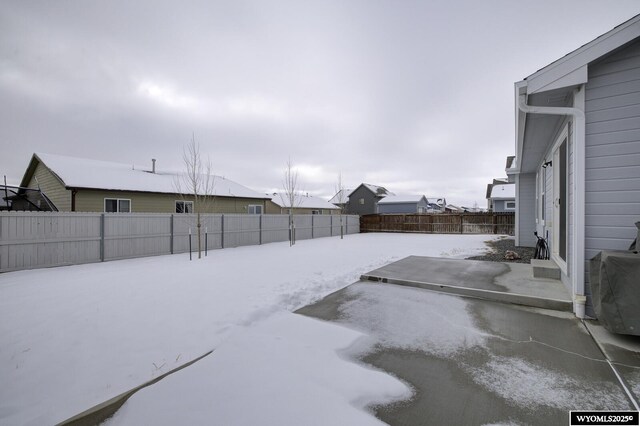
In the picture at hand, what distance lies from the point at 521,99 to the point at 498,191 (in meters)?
30.0

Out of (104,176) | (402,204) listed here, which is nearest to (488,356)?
(104,176)

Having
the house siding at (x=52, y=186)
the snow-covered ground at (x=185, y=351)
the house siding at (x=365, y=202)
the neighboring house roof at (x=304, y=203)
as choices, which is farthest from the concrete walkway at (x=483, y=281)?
the house siding at (x=365, y=202)

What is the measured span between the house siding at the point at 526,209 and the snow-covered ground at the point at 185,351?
9326 mm

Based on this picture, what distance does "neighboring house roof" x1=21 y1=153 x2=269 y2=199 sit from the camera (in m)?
12.7

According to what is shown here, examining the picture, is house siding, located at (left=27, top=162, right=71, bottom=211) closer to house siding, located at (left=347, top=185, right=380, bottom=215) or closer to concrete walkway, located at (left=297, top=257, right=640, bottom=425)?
concrete walkway, located at (left=297, top=257, right=640, bottom=425)

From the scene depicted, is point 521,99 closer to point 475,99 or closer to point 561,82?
point 561,82

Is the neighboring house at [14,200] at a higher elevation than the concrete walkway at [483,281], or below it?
higher

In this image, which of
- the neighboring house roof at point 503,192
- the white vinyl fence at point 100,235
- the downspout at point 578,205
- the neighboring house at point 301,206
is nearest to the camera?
the downspout at point 578,205

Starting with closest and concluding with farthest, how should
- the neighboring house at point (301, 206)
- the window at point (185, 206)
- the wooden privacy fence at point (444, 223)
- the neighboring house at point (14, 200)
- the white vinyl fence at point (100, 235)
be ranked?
1. the white vinyl fence at point (100, 235)
2. the neighboring house at point (14, 200)
3. the window at point (185, 206)
4. the wooden privacy fence at point (444, 223)
5. the neighboring house at point (301, 206)

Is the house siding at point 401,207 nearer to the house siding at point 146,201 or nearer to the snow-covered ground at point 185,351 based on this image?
the house siding at point 146,201

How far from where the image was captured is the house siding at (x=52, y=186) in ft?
41.2

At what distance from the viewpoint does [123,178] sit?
1470cm

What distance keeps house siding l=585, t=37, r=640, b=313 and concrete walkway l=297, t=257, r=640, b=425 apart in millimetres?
1020

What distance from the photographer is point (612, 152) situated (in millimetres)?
3270
